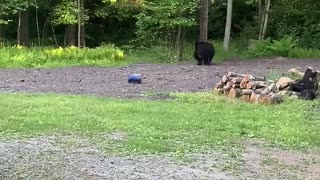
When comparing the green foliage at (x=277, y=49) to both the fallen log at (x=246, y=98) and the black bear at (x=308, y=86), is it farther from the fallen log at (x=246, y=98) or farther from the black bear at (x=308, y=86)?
the fallen log at (x=246, y=98)

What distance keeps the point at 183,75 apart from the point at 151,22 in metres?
5.86

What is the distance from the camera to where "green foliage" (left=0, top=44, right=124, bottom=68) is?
16641 millimetres

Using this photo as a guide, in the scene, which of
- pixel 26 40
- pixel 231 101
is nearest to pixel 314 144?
pixel 231 101

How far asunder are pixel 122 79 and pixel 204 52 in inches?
181

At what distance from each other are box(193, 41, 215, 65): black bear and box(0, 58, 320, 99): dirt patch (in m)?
0.75

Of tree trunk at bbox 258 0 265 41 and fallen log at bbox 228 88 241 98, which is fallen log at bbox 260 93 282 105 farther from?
tree trunk at bbox 258 0 265 41

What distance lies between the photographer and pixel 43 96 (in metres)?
10.4

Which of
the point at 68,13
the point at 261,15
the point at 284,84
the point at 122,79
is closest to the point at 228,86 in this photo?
the point at 284,84

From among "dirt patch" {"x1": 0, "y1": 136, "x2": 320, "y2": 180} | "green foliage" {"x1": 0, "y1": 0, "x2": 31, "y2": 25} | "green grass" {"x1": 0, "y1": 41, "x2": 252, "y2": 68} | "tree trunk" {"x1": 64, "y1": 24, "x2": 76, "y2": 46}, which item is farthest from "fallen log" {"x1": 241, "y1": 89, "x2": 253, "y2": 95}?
"tree trunk" {"x1": 64, "y1": 24, "x2": 76, "y2": 46}

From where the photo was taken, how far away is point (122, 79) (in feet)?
43.4

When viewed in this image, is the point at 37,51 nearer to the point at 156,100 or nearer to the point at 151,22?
the point at 151,22

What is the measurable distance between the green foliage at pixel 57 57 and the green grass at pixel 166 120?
254 inches

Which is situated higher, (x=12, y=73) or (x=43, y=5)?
(x=43, y=5)

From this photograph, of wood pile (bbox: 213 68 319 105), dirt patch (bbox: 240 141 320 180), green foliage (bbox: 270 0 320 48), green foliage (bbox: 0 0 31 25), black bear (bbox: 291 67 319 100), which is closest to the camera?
dirt patch (bbox: 240 141 320 180)
